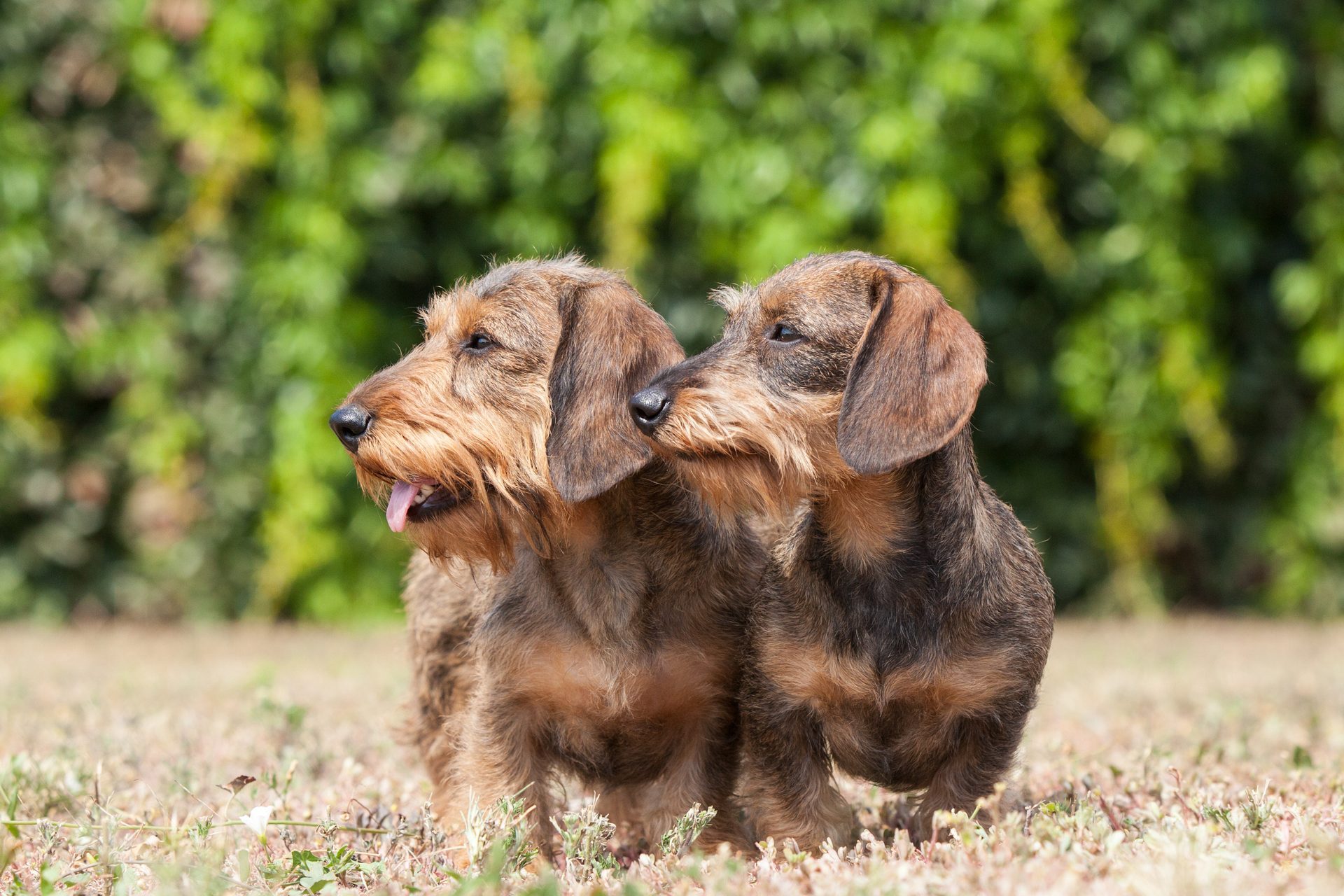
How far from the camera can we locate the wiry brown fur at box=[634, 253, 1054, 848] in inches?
139

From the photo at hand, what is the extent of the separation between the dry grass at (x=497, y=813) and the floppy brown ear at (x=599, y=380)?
938 millimetres

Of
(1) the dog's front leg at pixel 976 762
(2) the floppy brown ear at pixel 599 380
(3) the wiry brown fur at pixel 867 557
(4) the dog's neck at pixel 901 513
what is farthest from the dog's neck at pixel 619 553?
(1) the dog's front leg at pixel 976 762

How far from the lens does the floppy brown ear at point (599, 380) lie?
3.72 meters

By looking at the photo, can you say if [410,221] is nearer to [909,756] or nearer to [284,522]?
[284,522]

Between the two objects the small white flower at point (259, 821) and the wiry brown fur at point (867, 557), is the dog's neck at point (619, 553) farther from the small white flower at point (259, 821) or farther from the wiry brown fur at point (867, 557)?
the small white flower at point (259, 821)

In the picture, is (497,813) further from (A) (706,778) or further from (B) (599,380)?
(B) (599,380)

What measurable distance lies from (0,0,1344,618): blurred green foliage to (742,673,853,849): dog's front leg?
193 inches

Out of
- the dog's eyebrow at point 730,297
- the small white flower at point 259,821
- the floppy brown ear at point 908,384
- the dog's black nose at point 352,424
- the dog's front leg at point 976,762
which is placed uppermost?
the dog's eyebrow at point 730,297

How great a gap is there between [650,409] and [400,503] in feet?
2.80

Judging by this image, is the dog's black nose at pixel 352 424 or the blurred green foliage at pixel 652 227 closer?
the dog's black nose at pixel 352 424

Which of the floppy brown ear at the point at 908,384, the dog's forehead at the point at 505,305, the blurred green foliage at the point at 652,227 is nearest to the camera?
the floppy brown ear at the point at 908,384

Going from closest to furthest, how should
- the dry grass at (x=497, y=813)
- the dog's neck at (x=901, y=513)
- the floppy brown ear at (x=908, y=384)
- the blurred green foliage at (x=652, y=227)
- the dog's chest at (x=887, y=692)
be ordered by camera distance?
the dry grass at (x=497, y=813) → the floppy brown ear at (x=908, y=384) → the dog's chest at (x=887, y=692) → the dog's neck at (x=901, y=513) → the blurred green foliage at (x=652, y=227)

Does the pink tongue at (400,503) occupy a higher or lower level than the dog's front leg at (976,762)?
higher

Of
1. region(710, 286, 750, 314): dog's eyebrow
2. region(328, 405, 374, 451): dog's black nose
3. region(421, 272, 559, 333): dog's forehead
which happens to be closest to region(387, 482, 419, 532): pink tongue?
region(328, 405, 374, 451): dog's black nose
